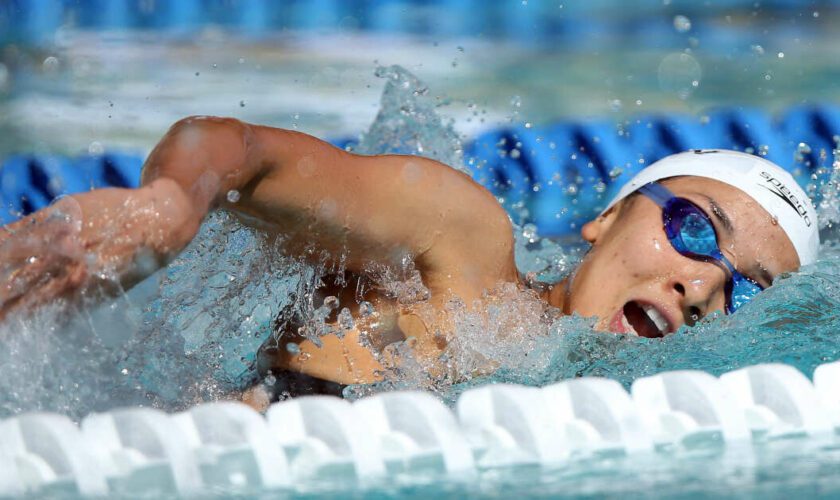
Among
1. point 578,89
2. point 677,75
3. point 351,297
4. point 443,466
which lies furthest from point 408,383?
point 677,75

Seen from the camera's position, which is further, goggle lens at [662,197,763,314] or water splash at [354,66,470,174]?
water splash at [354,66,470,174]

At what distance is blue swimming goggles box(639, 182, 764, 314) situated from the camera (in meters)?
1.66

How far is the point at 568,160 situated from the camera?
3227 millimetres

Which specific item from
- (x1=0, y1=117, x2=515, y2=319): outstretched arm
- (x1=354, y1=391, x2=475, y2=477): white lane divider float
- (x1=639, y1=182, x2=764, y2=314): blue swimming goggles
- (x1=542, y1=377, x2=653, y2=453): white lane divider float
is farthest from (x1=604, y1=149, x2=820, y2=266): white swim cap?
(x1=354, y1=391, x2=475, y2=477): white lane divider float

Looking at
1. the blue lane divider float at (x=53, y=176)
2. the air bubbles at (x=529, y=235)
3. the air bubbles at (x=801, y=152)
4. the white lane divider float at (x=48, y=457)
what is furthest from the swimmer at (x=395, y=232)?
the blue lane divider float at (x=53, y=176)

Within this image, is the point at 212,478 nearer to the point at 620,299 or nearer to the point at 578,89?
the point at 620,299

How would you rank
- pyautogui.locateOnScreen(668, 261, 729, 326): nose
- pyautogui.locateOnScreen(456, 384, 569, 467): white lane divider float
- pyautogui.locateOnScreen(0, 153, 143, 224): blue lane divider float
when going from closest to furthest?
pyautogui.locateOnScreen(456, 384, 569, 467): white lane divider float, pyautogui.locateOnScreen(668, 261, 729, 326): nose, pyautogui.locateOnScreen(0, 153, 143, 224): blue lane divider float

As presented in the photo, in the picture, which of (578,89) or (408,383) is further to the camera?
(578,89)

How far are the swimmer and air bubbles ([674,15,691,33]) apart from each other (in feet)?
7.54

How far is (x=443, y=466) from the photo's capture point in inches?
41.5

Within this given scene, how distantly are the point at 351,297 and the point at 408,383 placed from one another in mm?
159

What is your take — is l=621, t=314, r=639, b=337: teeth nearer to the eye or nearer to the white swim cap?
the eye

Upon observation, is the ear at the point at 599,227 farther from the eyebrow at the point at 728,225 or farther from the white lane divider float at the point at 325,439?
the white lane divider float at the point at 325,439

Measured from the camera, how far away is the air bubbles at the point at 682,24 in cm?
404
